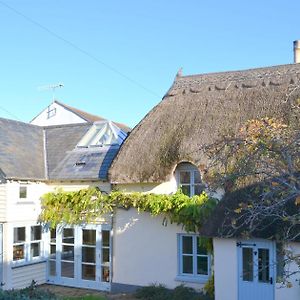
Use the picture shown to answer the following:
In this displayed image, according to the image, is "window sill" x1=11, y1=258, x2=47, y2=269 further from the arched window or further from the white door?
the white door

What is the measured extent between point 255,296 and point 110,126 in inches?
364

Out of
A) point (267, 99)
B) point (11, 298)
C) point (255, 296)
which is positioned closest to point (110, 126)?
point (267, 99)

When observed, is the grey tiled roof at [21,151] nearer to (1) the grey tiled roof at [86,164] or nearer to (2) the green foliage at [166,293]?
(1) the grey tiled roof at [86,164]

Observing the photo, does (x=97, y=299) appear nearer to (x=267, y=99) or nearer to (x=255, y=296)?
(x=255, y=296)

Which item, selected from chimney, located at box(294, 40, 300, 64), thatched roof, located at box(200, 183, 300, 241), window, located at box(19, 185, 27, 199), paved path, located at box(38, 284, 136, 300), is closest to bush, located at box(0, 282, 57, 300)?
thatched roof, located at box(200, 183, 300, 241)

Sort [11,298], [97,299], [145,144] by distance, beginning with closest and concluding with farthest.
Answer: [11,298] → [97,299] → [145,144]

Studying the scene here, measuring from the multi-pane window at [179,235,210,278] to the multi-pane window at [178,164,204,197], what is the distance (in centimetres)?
155

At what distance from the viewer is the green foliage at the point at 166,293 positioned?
47.3ft

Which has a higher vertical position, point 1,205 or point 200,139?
point 200,139

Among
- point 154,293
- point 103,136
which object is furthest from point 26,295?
point 103,136

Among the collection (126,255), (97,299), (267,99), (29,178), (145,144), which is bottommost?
(97,299)

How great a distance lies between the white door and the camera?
1284 centimetres

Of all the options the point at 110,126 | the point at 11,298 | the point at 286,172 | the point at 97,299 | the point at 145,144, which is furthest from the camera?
the point at 110,126

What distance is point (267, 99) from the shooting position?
1616cm
